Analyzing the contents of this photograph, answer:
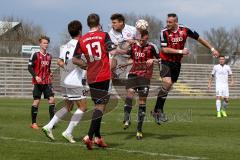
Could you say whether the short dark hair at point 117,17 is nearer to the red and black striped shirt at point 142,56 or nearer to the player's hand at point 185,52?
the red and black striped shirt at point 142,56

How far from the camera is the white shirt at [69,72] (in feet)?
36.5

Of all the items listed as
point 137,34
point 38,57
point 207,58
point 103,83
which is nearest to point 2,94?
point 207,58

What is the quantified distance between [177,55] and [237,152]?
3.53m

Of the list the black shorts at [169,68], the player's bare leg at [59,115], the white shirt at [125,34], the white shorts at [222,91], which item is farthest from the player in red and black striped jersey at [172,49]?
the white shorts at [222,91]

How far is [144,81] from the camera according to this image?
42.2 ft

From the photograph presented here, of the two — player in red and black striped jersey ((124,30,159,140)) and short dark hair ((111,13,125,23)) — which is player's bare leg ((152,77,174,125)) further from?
short dark hair ((111,13,125,23))

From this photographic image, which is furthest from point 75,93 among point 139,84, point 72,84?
point 139,84

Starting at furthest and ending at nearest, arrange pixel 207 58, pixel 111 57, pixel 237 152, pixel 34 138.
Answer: pixel 207 58 < pixel 34 138 < pixel 111 57 < pixel 237 152

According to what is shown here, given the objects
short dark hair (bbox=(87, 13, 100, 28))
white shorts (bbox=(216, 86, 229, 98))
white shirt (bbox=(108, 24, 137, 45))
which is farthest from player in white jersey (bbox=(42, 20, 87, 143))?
white shorts (bbox=(216, 86, 229, 98))

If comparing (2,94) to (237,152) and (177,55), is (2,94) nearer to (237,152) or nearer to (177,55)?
(177,55)

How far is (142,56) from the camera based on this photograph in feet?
42.6

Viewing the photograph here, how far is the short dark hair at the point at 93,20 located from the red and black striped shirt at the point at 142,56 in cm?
305

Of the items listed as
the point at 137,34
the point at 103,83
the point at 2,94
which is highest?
the point at 137,34

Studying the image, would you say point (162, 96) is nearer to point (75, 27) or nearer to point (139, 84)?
point (139, 84)
